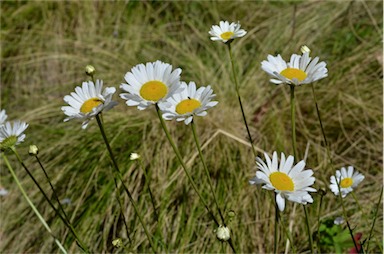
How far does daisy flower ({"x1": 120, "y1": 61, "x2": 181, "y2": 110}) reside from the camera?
74 cm

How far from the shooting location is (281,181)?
70cm

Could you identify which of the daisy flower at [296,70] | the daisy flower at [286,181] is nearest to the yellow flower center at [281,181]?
the daisy flower at [286,181]

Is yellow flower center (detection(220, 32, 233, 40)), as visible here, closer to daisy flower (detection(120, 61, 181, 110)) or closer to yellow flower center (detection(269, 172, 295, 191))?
daisy flower (detection(120, 61, 181, 110))

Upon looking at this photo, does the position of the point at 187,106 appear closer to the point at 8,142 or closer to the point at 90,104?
the point at 90,104

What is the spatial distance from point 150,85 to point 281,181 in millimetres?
249

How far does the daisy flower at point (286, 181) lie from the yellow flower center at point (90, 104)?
276 mm

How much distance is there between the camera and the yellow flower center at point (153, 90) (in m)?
0.75

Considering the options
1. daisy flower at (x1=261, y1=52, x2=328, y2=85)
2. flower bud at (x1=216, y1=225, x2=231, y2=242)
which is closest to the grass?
flower bud at (x1=216, y1=225, x2=231, y2=242)

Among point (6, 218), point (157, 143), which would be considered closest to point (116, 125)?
point (157, 143)

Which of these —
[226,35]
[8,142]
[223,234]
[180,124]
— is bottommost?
[223,234]

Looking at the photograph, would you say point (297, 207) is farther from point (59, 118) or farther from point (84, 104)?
point (59, 118)

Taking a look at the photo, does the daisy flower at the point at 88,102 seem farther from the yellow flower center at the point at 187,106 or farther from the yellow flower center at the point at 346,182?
the yellow flower center at the point at 346,182

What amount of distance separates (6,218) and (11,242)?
86mm

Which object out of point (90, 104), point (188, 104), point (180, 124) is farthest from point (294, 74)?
point (180, 124)
